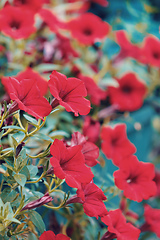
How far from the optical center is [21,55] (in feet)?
3.43

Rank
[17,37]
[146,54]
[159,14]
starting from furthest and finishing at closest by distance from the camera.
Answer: [159,14]
[146,54]
[17,37]

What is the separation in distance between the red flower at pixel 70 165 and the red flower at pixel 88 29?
2.20 ft

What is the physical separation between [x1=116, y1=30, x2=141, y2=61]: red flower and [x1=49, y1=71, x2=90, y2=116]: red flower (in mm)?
737

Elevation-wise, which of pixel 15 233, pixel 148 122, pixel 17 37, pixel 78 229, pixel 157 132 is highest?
pixel 17 37

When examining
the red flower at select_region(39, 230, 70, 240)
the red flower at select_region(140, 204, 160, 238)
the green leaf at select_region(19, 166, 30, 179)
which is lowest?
the red flower at select_region(140, 204, 160, 238)

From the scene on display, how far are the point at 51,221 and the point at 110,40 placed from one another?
0.98m

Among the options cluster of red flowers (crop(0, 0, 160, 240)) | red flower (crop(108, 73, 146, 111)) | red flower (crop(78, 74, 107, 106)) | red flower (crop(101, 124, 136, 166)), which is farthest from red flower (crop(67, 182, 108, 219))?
red flower (crop(108, 73, 146, 111))

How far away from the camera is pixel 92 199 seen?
0.51 m

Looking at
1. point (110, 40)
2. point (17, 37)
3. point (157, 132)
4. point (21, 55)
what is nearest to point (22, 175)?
point (17, 37)

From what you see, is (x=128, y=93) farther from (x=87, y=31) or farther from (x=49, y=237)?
(x=49, y=237)

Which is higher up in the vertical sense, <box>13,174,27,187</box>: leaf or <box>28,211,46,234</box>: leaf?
<box>13,174,27,187</box>: leaf

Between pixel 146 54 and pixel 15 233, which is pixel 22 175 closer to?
pixel 15 233

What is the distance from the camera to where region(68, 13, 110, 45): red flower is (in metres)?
1.06

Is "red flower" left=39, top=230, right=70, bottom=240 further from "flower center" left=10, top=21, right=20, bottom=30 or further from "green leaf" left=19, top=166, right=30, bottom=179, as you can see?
"flower center" left=10, top=21, right=20, bottom=30
